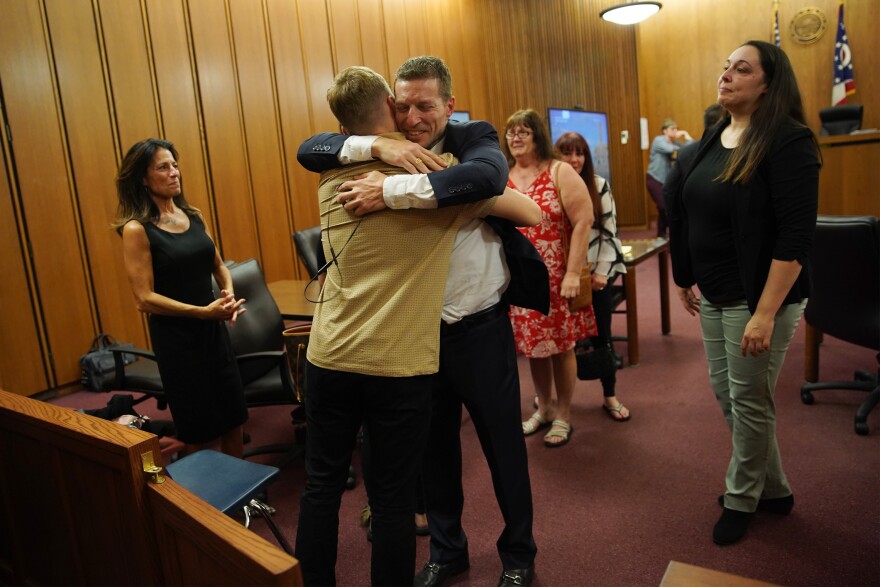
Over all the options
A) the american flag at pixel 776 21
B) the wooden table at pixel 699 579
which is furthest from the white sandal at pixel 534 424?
the american flag at pixel 776 21

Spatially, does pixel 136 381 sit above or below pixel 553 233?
below

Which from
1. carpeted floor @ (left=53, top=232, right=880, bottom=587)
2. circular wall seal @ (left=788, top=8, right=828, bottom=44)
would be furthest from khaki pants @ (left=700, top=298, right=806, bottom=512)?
circular wall seal @ (left=788, top=8, right=828, bottom=44)

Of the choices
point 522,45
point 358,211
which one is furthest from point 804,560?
point 522,45

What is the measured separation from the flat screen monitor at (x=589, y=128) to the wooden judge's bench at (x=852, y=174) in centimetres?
332

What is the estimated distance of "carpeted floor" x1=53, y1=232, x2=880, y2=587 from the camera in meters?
2.07

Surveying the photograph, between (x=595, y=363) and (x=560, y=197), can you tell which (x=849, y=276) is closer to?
(x=595, y=363)

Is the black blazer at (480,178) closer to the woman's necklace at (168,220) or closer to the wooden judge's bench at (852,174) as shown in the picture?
the woman's necklace at (168,220)

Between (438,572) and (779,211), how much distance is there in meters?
1.50

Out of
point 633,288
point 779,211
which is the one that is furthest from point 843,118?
point 779,211

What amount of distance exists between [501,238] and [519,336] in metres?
1.33

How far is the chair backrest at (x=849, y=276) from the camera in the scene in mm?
2896

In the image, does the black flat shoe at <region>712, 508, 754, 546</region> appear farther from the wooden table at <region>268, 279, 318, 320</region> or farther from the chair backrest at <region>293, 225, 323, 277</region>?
the chair backrest at <region>293, 225, 323, 277</region>

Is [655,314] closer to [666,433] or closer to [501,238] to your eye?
[666,433]

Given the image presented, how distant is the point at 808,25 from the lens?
9609mm
